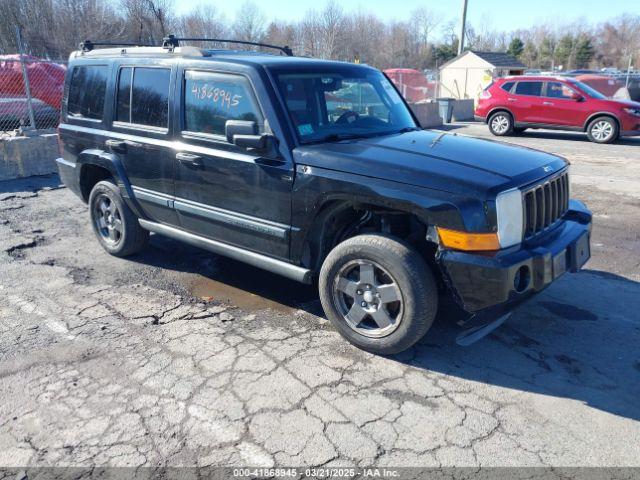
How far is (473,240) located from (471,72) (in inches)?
982

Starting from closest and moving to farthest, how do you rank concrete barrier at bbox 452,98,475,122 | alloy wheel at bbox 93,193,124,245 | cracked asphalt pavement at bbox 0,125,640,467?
cracked asphalt pavement at bbox 0,125,640,467
alloy wheel at bbox 93,193,124,245
concrete barrier at bbox 452,98,475,122

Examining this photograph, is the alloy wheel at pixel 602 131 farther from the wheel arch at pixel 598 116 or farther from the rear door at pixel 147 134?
the rear door at pixel 147 134

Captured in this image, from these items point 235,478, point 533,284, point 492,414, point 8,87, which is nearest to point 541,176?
point 533,284

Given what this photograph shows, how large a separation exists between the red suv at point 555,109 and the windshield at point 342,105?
38.1 ft

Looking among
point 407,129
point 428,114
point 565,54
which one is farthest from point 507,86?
point 565,54

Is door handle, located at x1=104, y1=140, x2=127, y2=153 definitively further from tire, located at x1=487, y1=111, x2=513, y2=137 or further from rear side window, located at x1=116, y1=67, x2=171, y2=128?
tire, located at x1=487, y1=111, x2=513, y2=137

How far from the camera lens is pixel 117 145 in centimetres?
505

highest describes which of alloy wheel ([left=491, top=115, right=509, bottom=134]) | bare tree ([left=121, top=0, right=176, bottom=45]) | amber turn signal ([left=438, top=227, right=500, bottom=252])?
bare tree ([left=121, top=0, right=176, bottom=45])

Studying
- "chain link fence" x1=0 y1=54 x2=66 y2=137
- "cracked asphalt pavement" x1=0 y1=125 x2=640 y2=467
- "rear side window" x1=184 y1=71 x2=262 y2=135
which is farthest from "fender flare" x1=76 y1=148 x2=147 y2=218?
"chain link fence" x1=0 y1=54 x2=66 y2=137

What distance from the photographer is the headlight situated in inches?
127

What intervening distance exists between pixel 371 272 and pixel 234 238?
1.29 metres

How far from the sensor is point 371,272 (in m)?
3.63

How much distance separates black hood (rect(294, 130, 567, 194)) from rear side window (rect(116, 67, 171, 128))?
1.54m

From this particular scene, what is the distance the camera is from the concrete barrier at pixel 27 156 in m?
9.05
